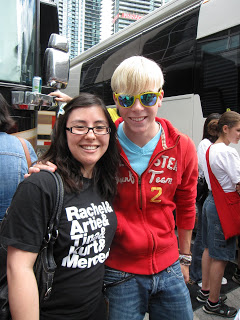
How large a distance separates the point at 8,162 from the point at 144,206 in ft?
2.69

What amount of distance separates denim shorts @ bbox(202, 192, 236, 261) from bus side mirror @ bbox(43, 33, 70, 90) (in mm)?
1821

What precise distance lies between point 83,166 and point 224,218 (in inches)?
66.7

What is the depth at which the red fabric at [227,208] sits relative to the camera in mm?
2547

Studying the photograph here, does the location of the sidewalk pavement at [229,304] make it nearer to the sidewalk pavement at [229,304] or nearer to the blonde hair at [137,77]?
the sidewalk pavement at [229,304]

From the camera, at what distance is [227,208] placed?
2.60 metres

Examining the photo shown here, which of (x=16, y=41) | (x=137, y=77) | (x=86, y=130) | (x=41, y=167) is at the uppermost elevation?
(x=16, y=41)

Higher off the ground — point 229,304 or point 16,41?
point 16,41

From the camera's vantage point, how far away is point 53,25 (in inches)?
167

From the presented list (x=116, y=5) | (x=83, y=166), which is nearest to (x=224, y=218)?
(x=83, y=166)

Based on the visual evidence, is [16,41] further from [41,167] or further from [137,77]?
[41,167]

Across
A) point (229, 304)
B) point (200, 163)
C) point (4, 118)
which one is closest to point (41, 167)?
point (4, 118)

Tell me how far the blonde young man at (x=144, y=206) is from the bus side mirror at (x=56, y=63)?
5.21ft

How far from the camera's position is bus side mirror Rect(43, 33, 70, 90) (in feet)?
9.38

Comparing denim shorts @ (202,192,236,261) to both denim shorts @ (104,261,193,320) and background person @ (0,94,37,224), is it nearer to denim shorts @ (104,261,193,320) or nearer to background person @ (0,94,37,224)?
denim shorts @ (104,261,193,320)
